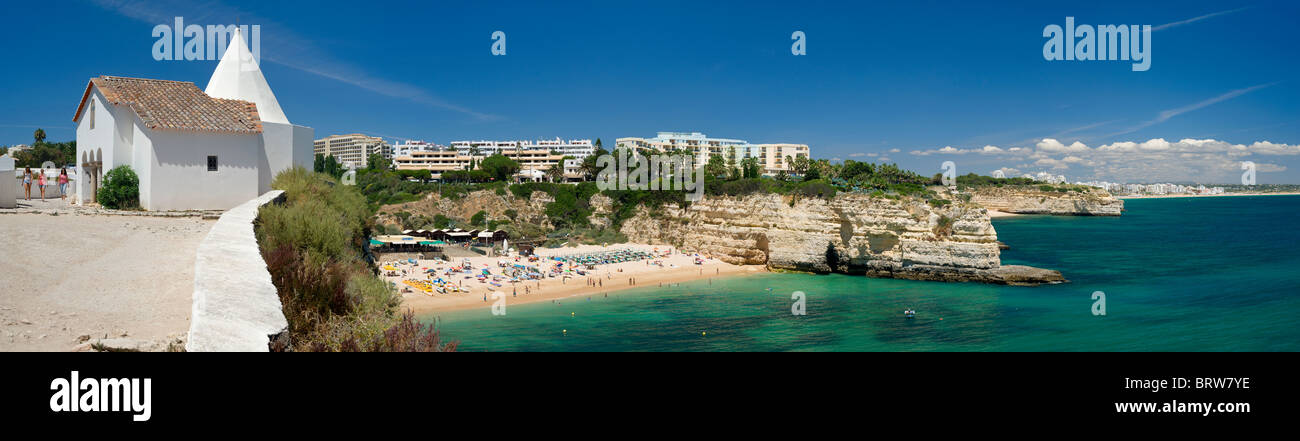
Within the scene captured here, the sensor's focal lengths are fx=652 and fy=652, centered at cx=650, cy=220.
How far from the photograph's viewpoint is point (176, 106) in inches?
749

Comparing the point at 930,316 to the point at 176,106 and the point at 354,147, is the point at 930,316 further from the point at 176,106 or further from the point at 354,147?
the point at 354,147

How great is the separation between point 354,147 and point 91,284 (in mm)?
166232

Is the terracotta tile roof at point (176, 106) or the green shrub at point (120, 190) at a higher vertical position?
the terracotta tile roof at point (176, 106)

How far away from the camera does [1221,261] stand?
48938mm

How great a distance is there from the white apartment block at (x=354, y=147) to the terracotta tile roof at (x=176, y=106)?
Answer: 138526mm

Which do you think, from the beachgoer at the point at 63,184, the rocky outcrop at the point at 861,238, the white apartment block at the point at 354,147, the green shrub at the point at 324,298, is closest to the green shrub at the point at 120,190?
the beachgoer at the point at 63,184

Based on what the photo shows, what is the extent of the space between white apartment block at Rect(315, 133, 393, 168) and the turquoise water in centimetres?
13391

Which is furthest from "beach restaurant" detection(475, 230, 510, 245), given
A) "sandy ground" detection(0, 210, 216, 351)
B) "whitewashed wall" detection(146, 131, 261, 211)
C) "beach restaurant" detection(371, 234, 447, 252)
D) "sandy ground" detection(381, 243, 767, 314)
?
"sandy ground" detection(0, 210, 216, 351)

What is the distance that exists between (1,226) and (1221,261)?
66.1 m

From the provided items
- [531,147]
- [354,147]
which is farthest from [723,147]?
[354,147]

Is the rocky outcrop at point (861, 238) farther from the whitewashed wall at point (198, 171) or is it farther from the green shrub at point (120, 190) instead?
the green shrub at point (120, 190)

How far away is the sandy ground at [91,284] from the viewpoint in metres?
5.86

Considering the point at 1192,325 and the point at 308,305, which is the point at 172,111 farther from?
the point at 1192,325
